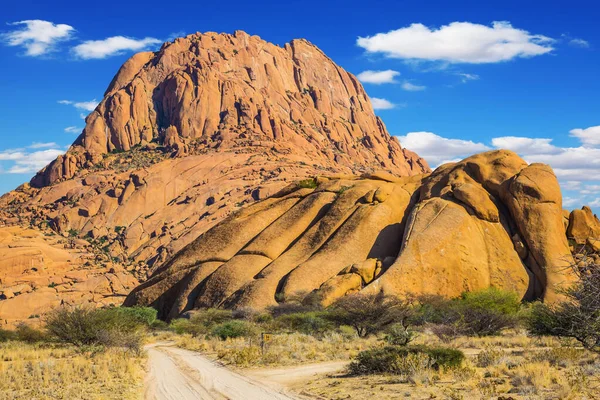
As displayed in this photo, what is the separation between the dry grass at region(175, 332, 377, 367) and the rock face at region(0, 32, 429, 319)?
72.3 m

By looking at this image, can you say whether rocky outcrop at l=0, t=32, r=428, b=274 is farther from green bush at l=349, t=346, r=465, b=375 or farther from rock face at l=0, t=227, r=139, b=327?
green bush at l=349, t=346, r=465, b=375

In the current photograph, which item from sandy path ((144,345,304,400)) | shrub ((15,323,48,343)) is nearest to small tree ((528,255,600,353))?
sandy path ((144,345,304,400))

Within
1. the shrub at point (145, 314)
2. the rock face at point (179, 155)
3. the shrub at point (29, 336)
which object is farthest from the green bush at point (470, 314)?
the rock face at point (179, 155)

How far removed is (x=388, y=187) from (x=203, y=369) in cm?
3492

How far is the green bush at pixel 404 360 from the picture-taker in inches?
670

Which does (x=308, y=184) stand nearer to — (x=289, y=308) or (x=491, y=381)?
(x=289, y=308)

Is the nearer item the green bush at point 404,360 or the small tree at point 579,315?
the small tree at point 579,315

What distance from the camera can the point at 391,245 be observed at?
49.3m

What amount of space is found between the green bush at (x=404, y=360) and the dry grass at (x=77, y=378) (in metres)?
7.00

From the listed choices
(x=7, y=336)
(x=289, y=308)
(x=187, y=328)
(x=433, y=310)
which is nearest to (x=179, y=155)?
(x=7, y=336)

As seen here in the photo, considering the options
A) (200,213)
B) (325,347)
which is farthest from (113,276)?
(325,347)

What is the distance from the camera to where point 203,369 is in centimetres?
2212

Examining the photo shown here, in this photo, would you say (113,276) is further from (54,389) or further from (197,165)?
(54,389)

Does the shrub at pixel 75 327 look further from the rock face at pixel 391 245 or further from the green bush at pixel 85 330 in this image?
the rock face at pixel 391 245
